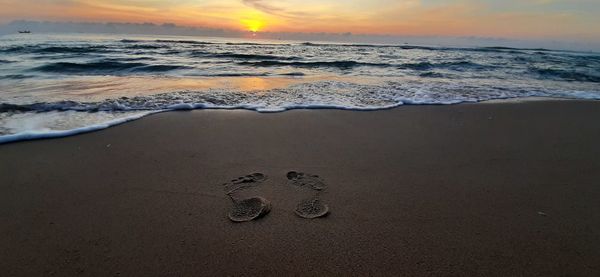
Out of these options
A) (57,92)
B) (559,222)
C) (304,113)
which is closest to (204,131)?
(304,113)

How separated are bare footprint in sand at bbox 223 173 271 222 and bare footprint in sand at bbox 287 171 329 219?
0.25 meters

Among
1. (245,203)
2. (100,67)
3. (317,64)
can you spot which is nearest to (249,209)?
(245,203)

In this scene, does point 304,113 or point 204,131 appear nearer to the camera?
point 204,131

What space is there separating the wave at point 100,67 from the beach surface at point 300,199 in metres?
8.22

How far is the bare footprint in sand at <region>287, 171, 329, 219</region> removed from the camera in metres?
2.47

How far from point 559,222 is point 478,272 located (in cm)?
103

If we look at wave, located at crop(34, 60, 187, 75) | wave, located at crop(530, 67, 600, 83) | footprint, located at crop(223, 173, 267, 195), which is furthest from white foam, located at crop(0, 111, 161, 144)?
wave, located at crop(530, 67, 600, 83)

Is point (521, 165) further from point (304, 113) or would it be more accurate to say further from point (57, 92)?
point (57, 92)

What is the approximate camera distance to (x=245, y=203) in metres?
2.59

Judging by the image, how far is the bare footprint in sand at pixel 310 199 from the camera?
8.11 feet

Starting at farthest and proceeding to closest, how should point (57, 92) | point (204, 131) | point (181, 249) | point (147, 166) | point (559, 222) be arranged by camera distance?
point (57, 92) < point (204, 131) < point (147, 166) < point (559, 222) < point (181, 249)

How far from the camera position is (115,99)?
19.9 feet

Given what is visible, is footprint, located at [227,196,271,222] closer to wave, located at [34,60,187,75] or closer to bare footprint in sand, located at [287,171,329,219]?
bare footprint in sand, located at [287,171,329,219]

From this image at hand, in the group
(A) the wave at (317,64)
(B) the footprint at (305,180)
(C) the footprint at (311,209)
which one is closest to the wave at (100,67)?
(A) the wave at (317,64)
